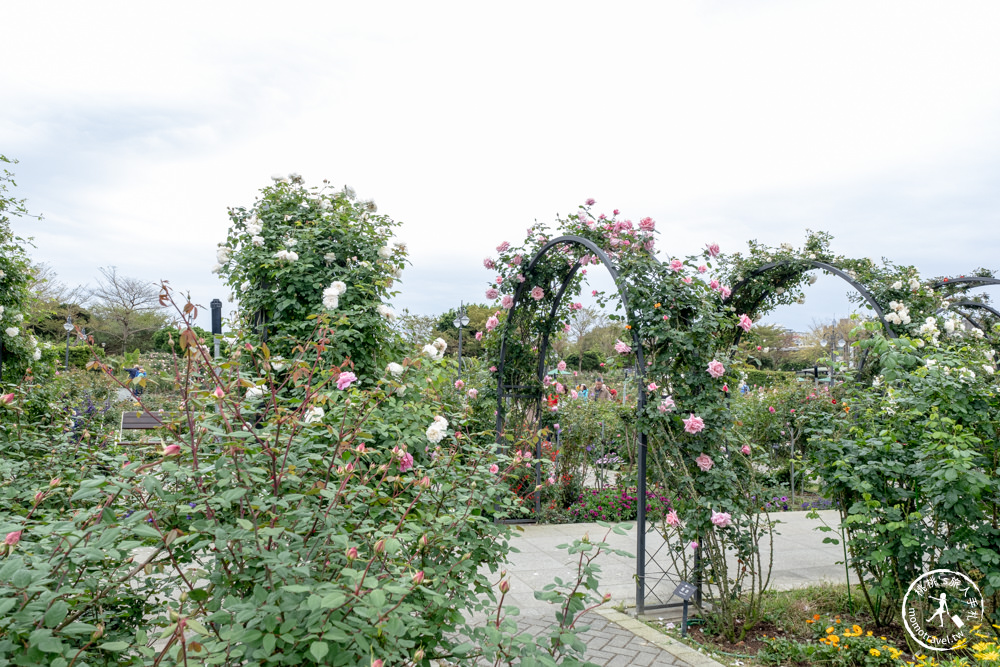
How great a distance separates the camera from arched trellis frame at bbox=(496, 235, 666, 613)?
399cm

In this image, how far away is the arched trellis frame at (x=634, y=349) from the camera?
13.1 feet

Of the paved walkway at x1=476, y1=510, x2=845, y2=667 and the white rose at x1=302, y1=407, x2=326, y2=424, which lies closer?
the white rose at x1=302, y1=407, x2=326, y2=424

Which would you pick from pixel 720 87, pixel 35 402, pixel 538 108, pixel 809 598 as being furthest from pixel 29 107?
pixel 809 598

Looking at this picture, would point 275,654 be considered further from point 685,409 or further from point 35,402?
point 35,402

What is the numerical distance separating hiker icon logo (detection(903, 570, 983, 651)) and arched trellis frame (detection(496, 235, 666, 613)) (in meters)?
1.37

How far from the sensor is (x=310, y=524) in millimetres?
1591

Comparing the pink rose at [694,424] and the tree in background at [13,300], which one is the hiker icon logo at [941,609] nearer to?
the pink rose at [694,424]

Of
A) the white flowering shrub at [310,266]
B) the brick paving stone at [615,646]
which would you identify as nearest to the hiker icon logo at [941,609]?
the brick paving stone at [615,646]

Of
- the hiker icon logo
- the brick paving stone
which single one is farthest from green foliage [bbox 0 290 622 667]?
the hiker icon logo

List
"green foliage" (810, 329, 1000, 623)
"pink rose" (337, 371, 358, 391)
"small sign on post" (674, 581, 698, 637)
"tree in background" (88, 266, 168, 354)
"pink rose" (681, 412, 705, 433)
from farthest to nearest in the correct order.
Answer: "tree in background" (88, 266, 168, 354), "pink rose" (681, 412, 705, 433), "small sign on post" (674, 581, 698, 637), "green foliage" (810, 329, 1000, 623), "pink rose" (337, 371, 358, 391)

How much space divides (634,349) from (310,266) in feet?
8.05

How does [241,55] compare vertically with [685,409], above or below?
above

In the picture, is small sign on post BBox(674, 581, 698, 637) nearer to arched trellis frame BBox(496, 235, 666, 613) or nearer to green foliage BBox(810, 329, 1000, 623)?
arched trellis frame BBox(496, 235, 666, 613)

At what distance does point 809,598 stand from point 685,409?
1654 millimetres
